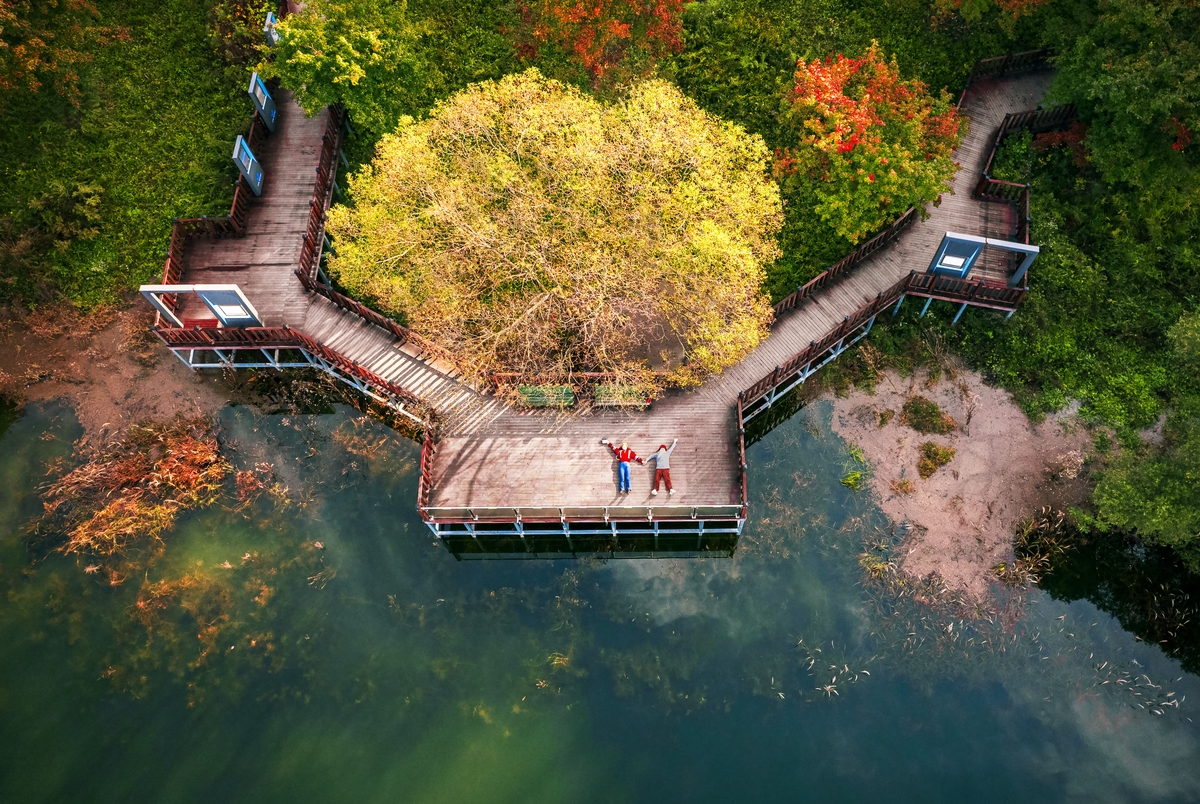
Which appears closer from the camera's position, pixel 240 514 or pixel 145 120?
pixel 240 514

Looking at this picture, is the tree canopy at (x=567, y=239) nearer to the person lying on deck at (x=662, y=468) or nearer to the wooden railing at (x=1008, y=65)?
the person lying on deck at (x=662, y=468)

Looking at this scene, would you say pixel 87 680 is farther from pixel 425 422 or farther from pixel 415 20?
pixel 415 20

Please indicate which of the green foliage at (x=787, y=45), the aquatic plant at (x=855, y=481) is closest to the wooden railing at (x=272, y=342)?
the aquatic plant at (x=855, y=481)

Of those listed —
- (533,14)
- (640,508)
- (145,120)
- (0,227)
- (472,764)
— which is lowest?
(472,764)

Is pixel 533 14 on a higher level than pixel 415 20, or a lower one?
lower

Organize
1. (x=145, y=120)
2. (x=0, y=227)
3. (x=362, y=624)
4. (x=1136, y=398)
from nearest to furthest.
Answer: (x=362, y=624), (x=1136, y=398), (x=0, y=227), (x=145, y=120)

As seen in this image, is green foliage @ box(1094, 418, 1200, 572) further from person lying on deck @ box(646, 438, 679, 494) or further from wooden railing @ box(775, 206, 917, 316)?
person lying on deck @ box(646, 438, 679, 494)

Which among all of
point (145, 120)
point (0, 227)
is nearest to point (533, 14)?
point (145, 120)

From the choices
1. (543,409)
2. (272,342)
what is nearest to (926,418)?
(543,409)
